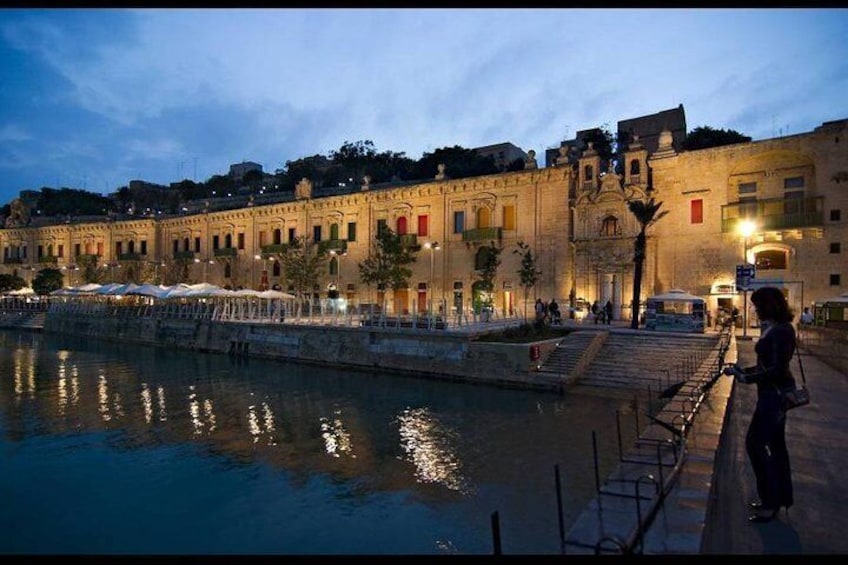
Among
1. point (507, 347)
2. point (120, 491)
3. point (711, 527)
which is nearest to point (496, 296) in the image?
point (507, 347)

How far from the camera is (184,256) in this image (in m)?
44.7

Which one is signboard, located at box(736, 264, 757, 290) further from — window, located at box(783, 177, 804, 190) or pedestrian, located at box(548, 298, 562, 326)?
window, located at box(783, 177, 804, 190)

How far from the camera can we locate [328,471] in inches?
374

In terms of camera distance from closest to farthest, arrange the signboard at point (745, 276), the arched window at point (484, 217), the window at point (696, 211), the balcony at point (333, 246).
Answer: the signboard at point (745, 276) < the window at point (696, 211) < the arched window at point (484, 217) < the balcony at point (333, 246)

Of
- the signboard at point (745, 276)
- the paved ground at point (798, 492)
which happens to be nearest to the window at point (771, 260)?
the signboard at point (745, 276)

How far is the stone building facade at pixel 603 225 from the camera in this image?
23.1 m

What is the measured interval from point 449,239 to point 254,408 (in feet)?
64.4

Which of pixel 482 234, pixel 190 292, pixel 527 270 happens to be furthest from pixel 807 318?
pixel 190 292

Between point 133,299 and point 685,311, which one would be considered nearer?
point 685,311

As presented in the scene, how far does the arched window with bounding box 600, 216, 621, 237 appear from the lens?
89.8 ft

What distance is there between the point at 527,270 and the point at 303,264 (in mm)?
15595

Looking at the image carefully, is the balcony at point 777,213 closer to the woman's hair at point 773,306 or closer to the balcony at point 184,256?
the woman's hair at point 773,306

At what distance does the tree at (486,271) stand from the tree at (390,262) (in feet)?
13.9

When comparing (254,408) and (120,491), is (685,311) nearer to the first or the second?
(254,408)
